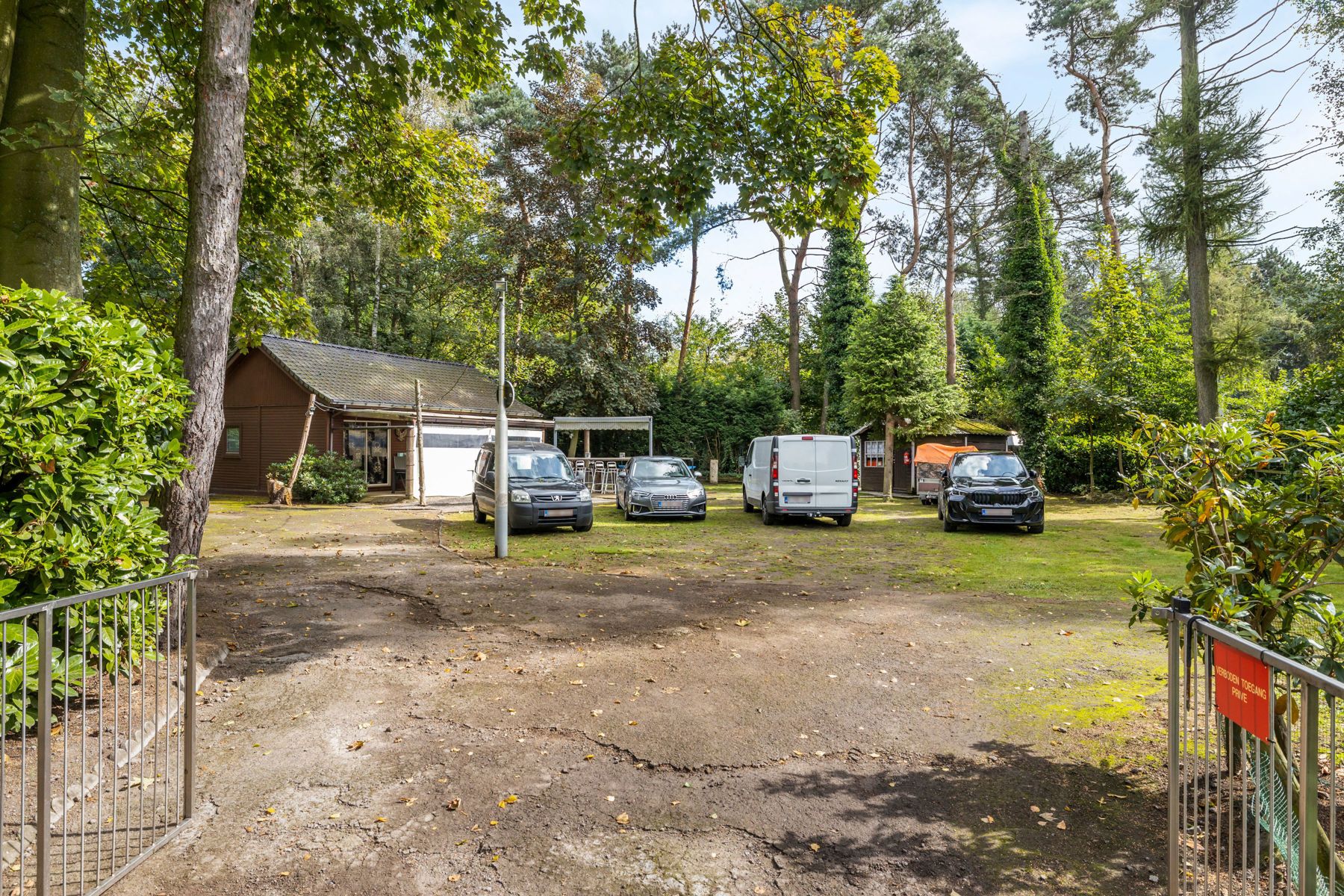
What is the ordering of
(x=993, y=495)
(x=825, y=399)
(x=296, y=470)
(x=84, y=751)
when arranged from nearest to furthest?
(x=84, y=751), (x=993, y=495), (x=296, y=470), (x=825, y=399)

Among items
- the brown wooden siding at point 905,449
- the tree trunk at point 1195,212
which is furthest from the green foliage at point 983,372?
the tree trunk at point 1195,212

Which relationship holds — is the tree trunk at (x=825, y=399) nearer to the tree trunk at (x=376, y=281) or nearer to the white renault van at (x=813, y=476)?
the white renault van at (x=813, y=476)

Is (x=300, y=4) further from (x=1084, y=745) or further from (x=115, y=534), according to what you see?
(x=1084, y=745)

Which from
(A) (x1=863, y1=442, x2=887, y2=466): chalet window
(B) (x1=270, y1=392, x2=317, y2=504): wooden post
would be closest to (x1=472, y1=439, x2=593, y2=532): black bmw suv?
(B) (x1=270, y1=392, x2=317, y2=504): wooden post

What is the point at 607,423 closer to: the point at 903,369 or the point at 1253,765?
the point at 903,369

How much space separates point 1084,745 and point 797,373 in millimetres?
31669

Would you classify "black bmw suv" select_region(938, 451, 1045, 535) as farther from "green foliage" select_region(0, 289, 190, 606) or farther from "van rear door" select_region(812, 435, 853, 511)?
"green foliage" select_region(0, 289, 190, 606)

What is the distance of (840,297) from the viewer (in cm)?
3375

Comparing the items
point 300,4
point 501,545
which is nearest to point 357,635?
point 501,545

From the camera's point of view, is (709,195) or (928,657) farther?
(709,195)

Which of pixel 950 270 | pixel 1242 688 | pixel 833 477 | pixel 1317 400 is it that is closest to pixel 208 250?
pixel 1242 688

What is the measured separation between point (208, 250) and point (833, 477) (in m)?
13.4

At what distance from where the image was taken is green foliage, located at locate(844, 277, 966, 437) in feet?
78.6

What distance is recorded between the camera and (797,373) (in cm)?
3528
